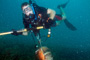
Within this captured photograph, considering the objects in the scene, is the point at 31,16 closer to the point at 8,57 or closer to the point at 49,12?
the point at 49,12

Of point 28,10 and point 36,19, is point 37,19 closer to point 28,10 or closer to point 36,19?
point 36,19

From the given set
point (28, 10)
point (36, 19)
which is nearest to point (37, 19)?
point (36, 19)

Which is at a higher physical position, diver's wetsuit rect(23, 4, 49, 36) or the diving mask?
the diving mask

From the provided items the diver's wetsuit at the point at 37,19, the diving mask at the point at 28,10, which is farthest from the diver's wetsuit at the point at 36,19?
the diving mask at the point at 28,10

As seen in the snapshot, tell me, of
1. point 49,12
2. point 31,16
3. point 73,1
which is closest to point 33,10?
point 31,16

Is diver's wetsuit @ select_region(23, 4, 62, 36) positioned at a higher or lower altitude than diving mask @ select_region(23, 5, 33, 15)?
lower

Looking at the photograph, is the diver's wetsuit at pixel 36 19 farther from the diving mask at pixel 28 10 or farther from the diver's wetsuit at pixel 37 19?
the diving mask at pixel 28 10

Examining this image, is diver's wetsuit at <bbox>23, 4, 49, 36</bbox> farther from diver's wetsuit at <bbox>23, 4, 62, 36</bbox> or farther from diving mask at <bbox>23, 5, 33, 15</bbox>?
diving mask at <bbox>23, 5, 33, 15</bbox>

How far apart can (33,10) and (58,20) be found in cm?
286

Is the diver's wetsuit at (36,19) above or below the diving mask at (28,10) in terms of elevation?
below

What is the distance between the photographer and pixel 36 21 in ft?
15.0

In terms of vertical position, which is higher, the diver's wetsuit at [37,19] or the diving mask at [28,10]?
the diving mask at [28,10]

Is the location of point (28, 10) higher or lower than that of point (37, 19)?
higher

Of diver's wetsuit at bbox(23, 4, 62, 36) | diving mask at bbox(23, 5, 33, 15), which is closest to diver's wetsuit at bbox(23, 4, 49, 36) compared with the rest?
diver's wetsuit at bbox(23, 4, 62, 36)
